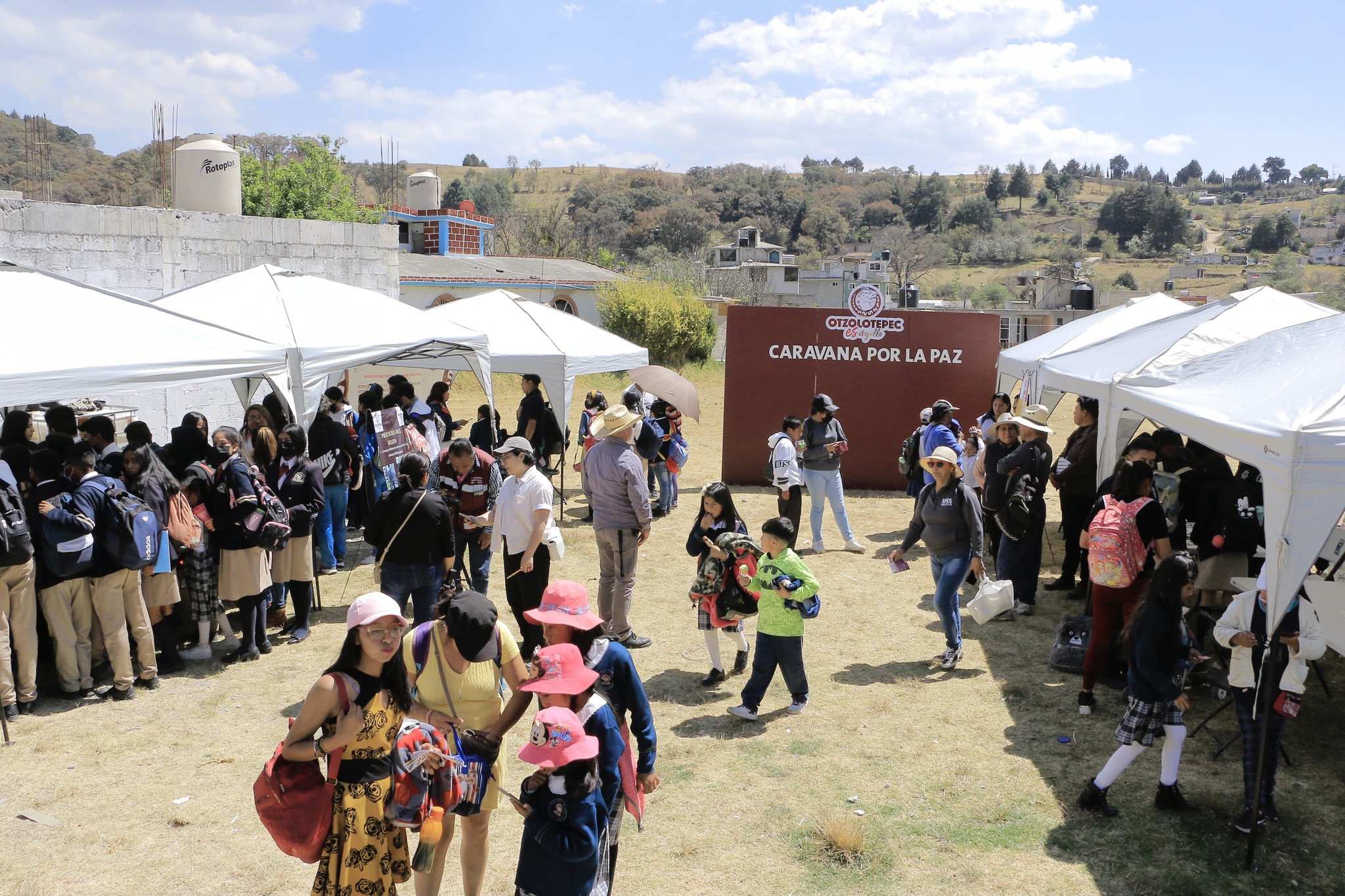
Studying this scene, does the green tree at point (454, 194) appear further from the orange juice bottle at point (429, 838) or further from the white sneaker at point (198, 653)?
the orange juice bottle at point (429, 838)

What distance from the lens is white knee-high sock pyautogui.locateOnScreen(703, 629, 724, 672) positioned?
6852 millimetres

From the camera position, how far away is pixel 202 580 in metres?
7.08

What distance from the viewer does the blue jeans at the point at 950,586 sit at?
22.9ft

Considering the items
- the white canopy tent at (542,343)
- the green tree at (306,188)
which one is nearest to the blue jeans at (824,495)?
the white canopy tent at (542,343)

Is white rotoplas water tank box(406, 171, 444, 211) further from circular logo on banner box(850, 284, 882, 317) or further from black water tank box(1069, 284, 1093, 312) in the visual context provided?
circular logo on banner box(850, 284, 882, 317)

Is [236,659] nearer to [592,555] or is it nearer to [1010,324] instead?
[592,555]

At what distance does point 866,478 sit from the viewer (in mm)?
14766

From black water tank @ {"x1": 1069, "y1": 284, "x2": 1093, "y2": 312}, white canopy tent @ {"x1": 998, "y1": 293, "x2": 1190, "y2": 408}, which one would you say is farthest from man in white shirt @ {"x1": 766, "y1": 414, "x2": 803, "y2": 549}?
black water tank @ {"x1": 1069, "y1": 284, "x2": 1093, "y2": 312}

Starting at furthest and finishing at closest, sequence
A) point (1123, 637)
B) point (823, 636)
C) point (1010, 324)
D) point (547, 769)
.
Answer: point (1010, 324) < point (823, 636) < point (1123, 637) < point (547, 769)

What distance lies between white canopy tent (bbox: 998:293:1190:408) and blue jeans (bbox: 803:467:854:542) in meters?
2.44

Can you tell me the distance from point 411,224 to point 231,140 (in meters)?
13.2

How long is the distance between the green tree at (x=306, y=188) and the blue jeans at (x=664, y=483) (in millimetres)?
34063

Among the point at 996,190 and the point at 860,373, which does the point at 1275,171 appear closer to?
the point at 996,190

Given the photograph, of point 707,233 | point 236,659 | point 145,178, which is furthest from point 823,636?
point 145,178
